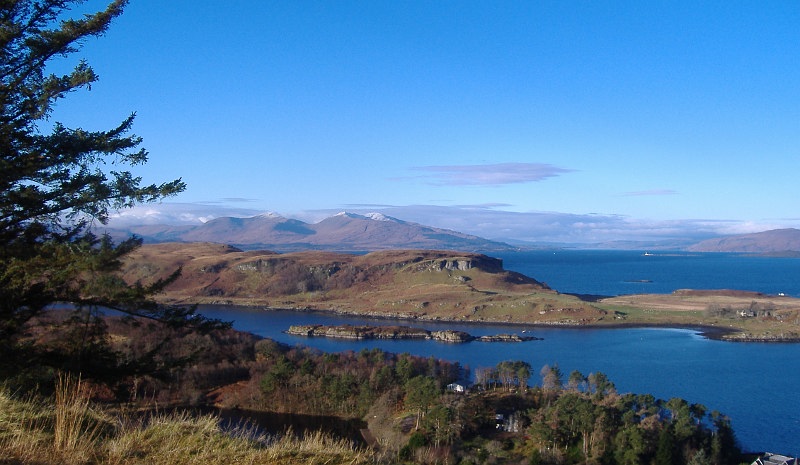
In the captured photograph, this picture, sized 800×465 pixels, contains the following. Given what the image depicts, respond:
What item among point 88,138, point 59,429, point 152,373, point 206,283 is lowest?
point 206,283

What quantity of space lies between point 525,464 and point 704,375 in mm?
15825

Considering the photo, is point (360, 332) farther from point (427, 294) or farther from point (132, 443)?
point (132, 443)

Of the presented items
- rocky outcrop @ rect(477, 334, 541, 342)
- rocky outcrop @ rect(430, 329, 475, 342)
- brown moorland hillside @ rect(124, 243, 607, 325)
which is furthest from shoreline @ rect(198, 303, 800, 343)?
rocky outcrop @ rect(430, 329, 475, 342)

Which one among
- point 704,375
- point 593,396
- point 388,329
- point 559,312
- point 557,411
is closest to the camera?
point 557,411

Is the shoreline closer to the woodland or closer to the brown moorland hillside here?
the brown moorland hillside

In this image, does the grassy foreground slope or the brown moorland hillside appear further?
the brown moorland hillside

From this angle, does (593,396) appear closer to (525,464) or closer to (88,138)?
(525,464)

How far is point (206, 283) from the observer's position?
62.6 m

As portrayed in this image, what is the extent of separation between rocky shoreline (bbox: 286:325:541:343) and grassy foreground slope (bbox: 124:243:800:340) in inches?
314

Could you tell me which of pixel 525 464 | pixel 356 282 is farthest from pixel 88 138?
pixel 356 282

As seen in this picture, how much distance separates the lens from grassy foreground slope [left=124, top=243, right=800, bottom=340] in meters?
43.7

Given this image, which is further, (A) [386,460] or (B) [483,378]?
(B) [483,378]

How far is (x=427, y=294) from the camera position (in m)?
56.2

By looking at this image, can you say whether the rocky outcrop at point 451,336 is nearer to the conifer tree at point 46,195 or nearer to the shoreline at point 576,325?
the shoreline at point 576,325
